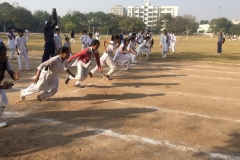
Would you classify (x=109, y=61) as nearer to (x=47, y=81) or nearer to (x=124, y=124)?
(x=47, y=81)

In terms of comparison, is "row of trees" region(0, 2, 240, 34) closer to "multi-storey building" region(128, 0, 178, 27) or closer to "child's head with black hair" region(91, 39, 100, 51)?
"multi-storey building" region(128, 0, 178, 27)

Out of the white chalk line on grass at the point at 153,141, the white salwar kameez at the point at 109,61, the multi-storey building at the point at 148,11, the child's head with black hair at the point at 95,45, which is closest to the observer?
the white chalk line on grass at the point at 153,141

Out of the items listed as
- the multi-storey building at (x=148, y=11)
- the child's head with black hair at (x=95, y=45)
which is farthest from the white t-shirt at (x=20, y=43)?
the multi-storey building at (x=148, y=11)

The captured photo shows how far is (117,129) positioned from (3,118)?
7.56 feet

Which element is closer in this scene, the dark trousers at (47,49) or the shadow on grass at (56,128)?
the shadow on grass at (56,128)

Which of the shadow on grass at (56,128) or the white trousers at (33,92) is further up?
the white trousers at (33,92)

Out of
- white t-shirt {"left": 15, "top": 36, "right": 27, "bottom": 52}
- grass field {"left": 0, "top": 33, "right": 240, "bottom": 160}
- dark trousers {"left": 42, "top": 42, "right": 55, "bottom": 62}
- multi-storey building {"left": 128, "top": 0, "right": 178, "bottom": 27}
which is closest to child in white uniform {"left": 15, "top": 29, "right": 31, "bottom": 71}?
white t-shirt {"left": 15, "top": 36, "right": 27, "bottom": 52}

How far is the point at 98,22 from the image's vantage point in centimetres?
9419

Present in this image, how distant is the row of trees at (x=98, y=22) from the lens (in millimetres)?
69750

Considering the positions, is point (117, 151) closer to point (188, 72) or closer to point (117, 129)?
point (117, 129)

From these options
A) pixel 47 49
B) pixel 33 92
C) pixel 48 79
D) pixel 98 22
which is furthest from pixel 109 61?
pixel 98 22

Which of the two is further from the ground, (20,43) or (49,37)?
(49,37)

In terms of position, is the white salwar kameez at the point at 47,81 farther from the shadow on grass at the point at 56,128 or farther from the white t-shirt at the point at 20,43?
the white t-shirt at the point at 20,43

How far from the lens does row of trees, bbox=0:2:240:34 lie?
69.8 metres
